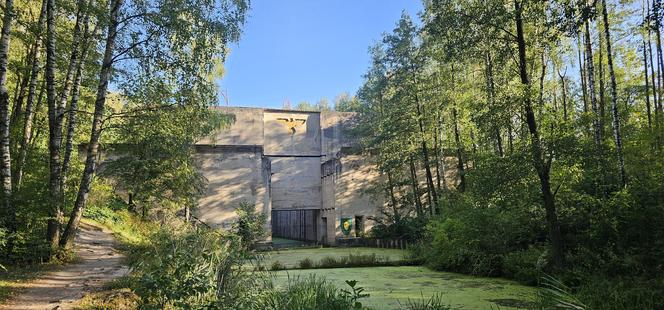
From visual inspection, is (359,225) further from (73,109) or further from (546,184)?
(73,109)

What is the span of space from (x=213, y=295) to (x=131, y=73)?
6577mm

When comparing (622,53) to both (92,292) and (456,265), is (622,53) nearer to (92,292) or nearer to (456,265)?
(456,265)

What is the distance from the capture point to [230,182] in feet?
71.8

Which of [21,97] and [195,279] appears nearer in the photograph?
[195,279]

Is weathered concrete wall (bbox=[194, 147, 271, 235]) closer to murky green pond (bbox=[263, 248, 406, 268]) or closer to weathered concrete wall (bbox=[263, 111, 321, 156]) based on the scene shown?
weathered concrete wall (bbox=[263, 111, 321, 156])

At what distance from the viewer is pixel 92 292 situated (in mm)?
5500

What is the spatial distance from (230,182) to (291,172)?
3.60 metres

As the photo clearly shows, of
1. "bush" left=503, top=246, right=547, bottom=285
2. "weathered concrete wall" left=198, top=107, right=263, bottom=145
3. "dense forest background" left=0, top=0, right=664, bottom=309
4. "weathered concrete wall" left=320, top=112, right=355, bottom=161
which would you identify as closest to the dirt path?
"dense forest background" left=0, top=0, right=664, bottom=309

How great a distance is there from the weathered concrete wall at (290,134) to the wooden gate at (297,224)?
3.64 metres

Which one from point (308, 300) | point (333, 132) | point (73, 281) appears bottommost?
point (73, 281)

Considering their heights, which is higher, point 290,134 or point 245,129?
point 245,129

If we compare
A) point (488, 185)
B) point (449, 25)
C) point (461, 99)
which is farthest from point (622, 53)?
point (488, 185)

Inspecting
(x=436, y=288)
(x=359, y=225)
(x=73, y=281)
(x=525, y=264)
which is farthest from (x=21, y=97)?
(x=359, y=225)

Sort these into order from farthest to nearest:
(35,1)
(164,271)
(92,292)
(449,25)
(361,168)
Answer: (361,168), (35,1), (449,25), (92,292), (164,271)
